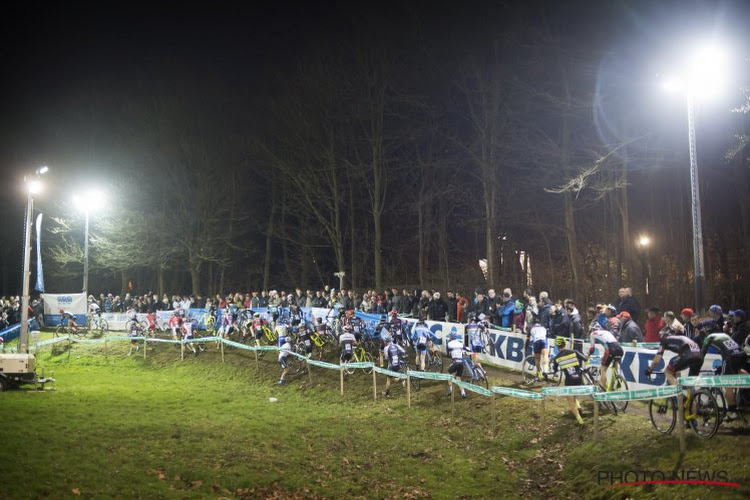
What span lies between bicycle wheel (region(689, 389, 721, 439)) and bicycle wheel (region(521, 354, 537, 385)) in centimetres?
660

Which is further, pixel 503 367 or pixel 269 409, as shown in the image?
pixel 503 367

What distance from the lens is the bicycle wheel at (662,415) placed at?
10.7 meters

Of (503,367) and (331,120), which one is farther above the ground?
(331,120)

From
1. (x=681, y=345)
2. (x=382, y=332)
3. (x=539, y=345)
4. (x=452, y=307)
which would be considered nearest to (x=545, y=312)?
(x=539, y=345)

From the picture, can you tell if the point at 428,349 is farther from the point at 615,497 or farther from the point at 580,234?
the point at 580,234

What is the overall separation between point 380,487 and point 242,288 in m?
41.7

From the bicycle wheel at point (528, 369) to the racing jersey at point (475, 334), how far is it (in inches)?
54.6

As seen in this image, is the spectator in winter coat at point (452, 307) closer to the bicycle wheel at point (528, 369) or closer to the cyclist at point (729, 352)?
the bicycle wheel at point (528, 369)

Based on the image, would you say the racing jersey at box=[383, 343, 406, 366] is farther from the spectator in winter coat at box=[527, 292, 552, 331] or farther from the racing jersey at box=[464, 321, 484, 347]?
the spectator in winter coat at box=[527, 292, 552, 331]

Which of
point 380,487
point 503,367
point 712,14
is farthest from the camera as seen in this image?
point 503,367

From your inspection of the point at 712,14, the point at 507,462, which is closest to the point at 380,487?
Result: the point at 507,462

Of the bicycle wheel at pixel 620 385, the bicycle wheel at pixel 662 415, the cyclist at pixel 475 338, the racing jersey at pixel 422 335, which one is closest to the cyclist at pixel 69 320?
the racing jersey at pixel 422 335

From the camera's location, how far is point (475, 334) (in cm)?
1733

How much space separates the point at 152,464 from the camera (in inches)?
445
